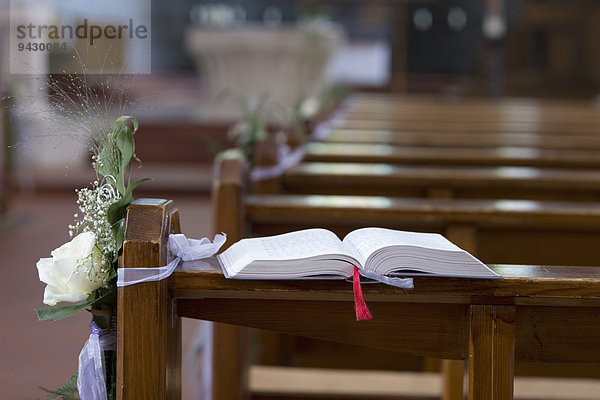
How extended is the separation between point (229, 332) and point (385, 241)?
85 cm

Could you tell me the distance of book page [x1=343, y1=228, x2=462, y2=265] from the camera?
1.13 metres

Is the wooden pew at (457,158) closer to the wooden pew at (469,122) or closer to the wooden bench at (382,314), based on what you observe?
the wooden pew at (469,122)

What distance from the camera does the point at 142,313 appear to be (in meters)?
1.09

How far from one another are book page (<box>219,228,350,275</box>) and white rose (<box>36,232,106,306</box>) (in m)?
0.19

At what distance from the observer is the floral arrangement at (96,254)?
43.0 inches

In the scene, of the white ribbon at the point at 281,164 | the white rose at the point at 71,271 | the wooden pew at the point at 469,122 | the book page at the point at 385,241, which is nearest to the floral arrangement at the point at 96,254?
the white rose at the point at 71,271

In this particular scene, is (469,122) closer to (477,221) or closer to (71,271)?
(477,221)

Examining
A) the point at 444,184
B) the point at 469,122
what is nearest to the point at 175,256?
the point at 444,184

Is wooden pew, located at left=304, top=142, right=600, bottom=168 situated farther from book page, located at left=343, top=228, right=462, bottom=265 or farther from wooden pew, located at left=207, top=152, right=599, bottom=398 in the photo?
book page, located at left=343, top=228, right=462, bottom=265

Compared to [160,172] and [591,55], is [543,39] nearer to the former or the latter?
[591,55]

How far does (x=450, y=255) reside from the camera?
112 cm

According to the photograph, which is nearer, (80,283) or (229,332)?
(80,283)

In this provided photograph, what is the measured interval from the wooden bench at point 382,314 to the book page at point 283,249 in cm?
4

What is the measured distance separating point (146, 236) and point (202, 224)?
174 inches
